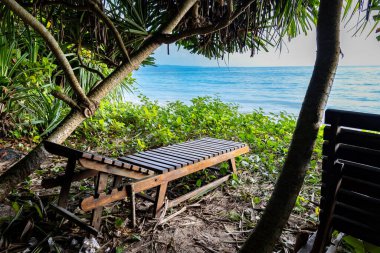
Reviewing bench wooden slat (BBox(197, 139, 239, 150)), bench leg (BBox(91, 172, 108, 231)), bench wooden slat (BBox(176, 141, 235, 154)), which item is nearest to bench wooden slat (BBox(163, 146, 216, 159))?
bench wooden slat (BBox(176, 141, 235, 154))

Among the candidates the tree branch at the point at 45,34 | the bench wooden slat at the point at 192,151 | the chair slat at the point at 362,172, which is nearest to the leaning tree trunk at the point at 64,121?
the tree branch at the point at 45,34

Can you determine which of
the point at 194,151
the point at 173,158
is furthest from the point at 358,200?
the point at 194,151

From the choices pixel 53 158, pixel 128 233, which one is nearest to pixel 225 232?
pixel 128 233

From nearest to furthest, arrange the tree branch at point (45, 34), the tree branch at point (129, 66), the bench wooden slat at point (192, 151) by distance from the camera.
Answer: the tree branch at point (45, 34)
the tree branch at point (129, 66)
the bench wooden slat at point (192, 151)

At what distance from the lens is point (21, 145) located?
10.4 feet

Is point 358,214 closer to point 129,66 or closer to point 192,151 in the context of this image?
point 192,151

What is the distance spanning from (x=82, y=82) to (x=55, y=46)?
8.85 ft

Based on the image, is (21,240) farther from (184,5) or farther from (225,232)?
(184,5)

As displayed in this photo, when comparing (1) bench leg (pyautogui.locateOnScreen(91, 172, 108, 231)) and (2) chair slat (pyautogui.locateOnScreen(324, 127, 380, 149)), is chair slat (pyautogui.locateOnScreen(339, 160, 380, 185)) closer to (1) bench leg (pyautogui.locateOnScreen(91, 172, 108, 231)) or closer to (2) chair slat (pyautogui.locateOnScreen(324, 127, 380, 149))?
(2) chair slat (pyautogui.locateOnScreen(324, 127, 380, 149))

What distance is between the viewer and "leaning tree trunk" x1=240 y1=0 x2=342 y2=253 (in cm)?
96

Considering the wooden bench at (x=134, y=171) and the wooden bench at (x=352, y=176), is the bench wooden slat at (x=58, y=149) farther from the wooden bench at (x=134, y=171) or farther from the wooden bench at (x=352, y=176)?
the wooden bench at (x=352, y=176)

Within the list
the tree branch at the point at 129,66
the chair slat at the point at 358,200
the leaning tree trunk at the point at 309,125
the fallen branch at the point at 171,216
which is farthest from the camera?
the fallen branch at the point at 171,216

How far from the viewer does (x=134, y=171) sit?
6.25 feet

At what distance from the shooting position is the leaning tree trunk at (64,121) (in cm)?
157
